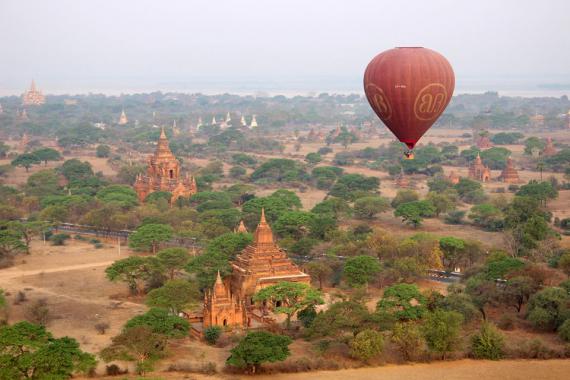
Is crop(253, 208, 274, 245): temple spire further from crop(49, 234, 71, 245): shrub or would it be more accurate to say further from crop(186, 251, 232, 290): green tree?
crop(49, 234, 71, 245): shrub

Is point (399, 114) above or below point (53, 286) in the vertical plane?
above

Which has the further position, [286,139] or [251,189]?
[286,139]

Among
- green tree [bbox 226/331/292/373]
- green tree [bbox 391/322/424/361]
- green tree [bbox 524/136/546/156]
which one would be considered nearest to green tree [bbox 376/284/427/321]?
green tree [bbox 391/322/424/361]

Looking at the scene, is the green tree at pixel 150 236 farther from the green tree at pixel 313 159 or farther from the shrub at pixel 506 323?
the green tree at pixel 313 159

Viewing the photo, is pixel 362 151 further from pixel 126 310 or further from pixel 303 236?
pixel 126 310

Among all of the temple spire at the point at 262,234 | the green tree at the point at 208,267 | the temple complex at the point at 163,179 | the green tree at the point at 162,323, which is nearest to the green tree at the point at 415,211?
the temple complex at the point at 163,179

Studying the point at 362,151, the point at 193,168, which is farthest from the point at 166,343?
the point at 362,151
